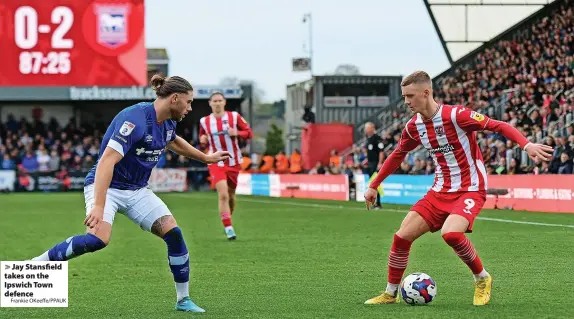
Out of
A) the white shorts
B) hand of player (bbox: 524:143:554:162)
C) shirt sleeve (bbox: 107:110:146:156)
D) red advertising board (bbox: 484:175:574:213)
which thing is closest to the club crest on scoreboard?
red advertising board (bbox: 484:175:574:213)

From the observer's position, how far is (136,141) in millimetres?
8133

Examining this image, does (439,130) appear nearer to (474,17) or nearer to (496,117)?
(496,117)

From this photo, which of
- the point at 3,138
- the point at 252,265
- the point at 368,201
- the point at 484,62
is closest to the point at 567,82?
the point at 484,62

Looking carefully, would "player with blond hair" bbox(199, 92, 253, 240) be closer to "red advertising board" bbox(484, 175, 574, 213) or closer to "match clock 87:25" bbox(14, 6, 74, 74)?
"red advertising board" bbox(484, 175, 574, 213)

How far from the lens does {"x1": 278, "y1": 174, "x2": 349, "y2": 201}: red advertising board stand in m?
34.1

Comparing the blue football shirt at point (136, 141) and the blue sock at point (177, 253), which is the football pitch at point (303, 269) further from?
the blue football shirt at point (136, 141)

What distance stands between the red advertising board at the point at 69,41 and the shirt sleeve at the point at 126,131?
37.6 meters

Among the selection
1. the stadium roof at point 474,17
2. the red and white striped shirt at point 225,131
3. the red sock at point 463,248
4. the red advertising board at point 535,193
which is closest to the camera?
the red sock at point 463,248

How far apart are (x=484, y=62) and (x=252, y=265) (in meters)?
29.7

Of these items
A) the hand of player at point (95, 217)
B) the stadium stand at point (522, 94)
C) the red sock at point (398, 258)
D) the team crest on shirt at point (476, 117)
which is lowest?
the red sock at point (398, 258)

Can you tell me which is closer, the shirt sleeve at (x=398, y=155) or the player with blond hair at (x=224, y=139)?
the shirt sleeve at (x=398, y=155)

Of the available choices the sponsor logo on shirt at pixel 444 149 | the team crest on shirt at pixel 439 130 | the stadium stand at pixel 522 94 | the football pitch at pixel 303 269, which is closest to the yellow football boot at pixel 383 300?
the football pitch at pixel 303 269

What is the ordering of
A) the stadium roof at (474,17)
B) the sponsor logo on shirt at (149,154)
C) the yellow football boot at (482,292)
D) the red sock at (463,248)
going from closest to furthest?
the sponsor logo on shirt at (149,154)
the red sock at (463,248)
the yellow football boot at (482,292)
the stadium roof at (474,17)

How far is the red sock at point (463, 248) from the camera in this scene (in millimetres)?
8516
